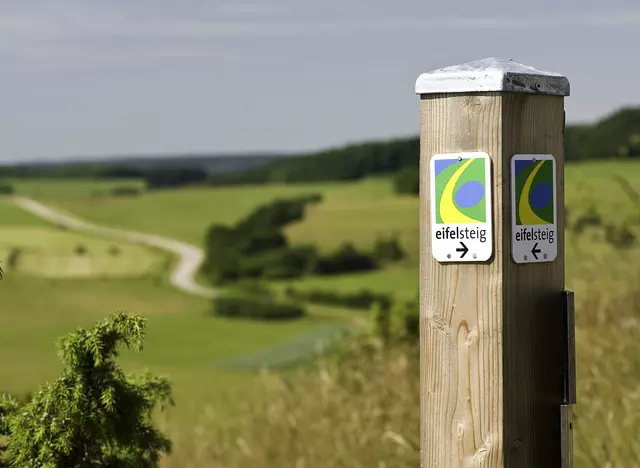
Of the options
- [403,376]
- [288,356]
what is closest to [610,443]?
[403,376]

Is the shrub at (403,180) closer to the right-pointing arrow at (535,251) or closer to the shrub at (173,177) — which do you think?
the shrub at (173,177)

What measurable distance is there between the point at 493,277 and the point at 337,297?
7.99m

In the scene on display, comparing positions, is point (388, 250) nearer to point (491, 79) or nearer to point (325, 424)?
point (325, 424)

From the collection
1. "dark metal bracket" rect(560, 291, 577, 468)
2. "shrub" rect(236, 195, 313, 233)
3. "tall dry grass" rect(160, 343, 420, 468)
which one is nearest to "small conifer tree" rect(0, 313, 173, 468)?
"dark metal bracket" rect(560, 291, 577, 468)

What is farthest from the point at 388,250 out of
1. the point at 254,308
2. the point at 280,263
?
the point at 254,308

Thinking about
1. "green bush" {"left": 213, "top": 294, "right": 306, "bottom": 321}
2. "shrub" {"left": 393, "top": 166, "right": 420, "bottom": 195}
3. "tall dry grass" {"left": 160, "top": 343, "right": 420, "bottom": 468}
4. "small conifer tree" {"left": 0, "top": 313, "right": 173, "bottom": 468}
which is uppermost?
"shrub" {"left": 393, "top": 166, "right": 420, "bottom": 195}

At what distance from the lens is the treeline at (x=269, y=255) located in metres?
10.7

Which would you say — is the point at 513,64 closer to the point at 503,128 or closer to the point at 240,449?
the point at 503,128

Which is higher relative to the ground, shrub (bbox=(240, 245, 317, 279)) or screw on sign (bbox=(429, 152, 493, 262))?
screw on sign (bbox=(429, 152, 493, 262))

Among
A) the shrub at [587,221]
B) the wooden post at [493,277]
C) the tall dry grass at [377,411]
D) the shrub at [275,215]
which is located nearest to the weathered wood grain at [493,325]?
the wooden post at [493,277]

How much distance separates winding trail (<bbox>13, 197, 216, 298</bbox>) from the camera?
11.2m

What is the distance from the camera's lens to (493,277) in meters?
2.56

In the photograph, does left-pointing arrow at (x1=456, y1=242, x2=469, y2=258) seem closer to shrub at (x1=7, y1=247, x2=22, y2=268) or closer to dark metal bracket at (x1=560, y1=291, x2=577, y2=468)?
dark metal bracket at (x1=560, y1=291, x2=577, y2=468)

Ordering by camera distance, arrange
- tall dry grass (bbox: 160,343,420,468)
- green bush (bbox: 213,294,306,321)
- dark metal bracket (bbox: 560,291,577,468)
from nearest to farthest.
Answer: dark metal bracket (bbox: 560,291,577,468)
tall dry grass (bbox: 160,343,420,468)
green bush (bbox: 213,294,306,321)
